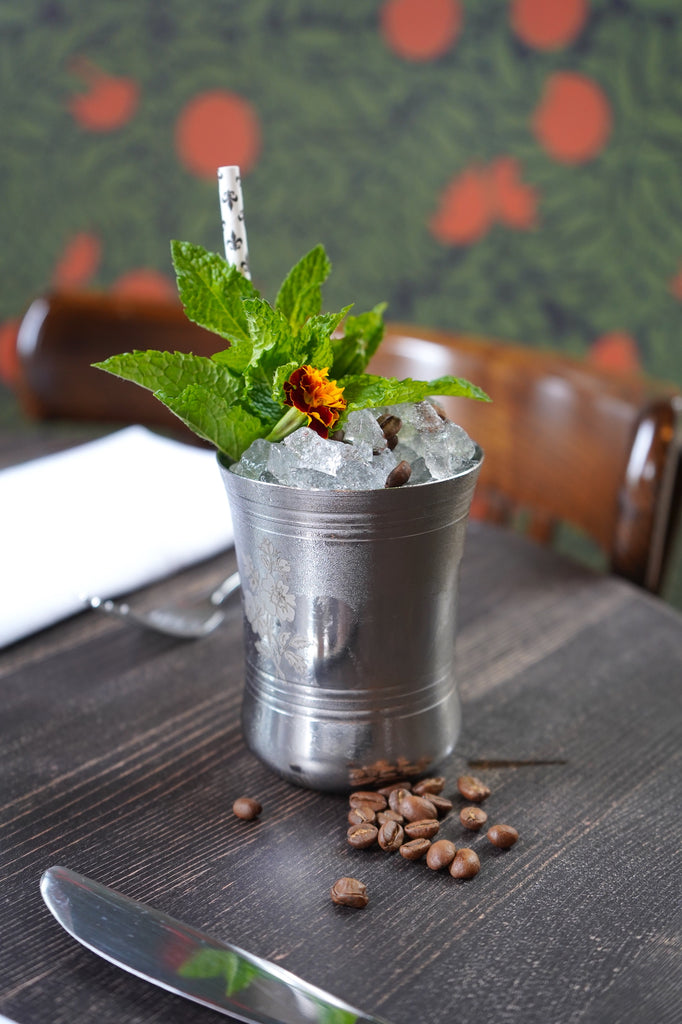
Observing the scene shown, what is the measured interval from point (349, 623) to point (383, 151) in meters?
1.78

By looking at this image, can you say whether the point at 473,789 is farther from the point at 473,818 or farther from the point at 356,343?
the point at 356,343

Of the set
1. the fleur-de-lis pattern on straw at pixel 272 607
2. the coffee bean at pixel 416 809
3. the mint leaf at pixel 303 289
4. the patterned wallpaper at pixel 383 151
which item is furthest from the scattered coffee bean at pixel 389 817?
the patterned wallpaper at pixel 383 151

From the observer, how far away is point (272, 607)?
63cm

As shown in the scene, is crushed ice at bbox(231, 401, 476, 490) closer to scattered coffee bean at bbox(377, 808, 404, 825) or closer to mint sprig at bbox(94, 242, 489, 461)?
mint sprig at bbox(94, 242, 489, 461)

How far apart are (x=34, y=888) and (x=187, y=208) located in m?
2.00

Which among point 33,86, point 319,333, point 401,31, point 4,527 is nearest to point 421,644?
point 319,333

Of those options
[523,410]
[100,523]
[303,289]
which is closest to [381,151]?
[523,410]

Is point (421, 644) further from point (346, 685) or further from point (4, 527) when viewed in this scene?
point (4, 527)

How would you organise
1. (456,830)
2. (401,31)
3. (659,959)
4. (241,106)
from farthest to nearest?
(241,106)
(401,31)
(456,830)
(659,959)

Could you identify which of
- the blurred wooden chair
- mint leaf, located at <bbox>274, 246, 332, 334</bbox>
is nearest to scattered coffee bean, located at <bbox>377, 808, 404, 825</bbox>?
mint leaf, located at <bbox>274, 246, 332, 334</bbox>

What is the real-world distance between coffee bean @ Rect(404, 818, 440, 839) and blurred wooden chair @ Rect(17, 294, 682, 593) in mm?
556

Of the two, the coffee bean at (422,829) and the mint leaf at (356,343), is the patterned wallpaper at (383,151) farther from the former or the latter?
the coffee bean at (422,829)

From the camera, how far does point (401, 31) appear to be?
207 cm

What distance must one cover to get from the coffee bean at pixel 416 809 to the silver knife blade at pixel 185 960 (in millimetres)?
150
